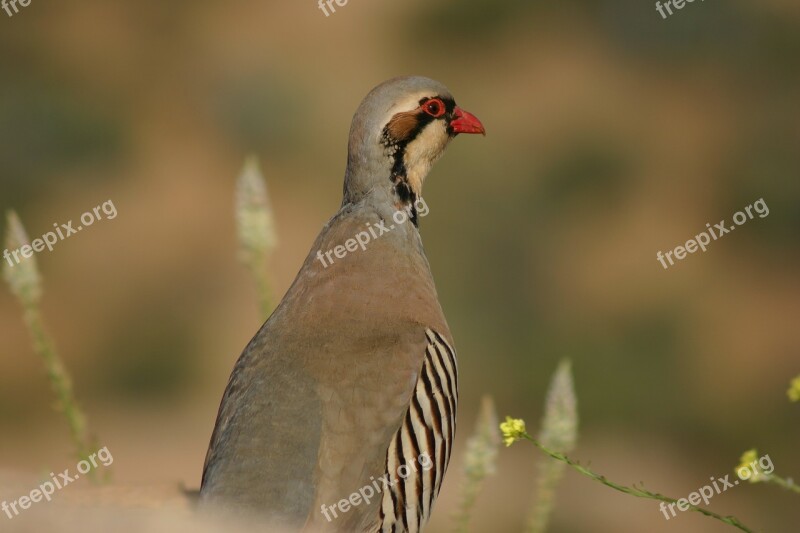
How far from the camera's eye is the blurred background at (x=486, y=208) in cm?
1239

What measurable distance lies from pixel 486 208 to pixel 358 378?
9.48 metres

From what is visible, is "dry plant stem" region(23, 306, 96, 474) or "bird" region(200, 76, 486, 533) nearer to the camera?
"bird" region(200, 76, 486, 533)

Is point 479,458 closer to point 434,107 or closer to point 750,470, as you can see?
point 750,470

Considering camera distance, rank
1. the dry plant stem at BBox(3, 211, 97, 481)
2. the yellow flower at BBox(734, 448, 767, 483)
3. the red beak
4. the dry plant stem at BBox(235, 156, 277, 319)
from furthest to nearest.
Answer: the red beak
the dry plant stem at BBox(235, 156, 277, 319)
the dry plant stem at BBox(3, 211, 97, 481)
the yellow flower at BBox(734, 448, 767, 483)

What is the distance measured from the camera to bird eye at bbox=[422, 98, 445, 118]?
502 centimetres

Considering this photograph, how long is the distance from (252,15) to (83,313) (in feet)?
15.8

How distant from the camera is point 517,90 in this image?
15391mm

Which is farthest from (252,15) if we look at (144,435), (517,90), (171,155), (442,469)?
(442,469)

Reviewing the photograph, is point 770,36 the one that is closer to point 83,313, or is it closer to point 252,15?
point 252,15

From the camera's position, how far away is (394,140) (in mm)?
4914

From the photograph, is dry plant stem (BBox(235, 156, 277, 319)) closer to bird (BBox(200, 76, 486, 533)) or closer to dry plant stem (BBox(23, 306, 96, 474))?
bird (BBox(200, 76, 486, 533))

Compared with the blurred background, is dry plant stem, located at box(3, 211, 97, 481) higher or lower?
lower

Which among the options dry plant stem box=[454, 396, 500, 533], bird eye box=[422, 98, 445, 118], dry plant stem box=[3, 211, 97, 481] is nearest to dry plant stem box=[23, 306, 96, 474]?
dry plant stem box=[3, 211, 97, 481]

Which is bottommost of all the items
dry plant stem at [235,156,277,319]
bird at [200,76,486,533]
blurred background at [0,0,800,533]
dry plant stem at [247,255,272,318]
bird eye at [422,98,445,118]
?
bird at [200,76,486,533]
